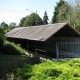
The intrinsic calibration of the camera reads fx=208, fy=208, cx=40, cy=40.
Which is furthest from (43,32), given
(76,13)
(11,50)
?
(76,13)

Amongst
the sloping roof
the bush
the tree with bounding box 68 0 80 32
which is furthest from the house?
the tree with bounding box 68 0 80 32

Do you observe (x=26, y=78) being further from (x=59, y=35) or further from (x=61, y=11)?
(x=61, y=11)

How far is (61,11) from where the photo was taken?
175 ft

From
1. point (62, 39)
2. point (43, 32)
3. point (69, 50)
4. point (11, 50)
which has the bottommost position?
point (11, 50)

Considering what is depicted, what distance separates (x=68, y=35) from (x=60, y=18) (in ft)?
101

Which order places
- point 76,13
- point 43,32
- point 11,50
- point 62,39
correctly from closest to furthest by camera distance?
point 43,32
point 62,39
point 11,50
point 76,13

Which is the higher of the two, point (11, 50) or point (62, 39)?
point (62, 39)

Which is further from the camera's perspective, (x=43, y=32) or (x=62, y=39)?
(x=62, y=39)

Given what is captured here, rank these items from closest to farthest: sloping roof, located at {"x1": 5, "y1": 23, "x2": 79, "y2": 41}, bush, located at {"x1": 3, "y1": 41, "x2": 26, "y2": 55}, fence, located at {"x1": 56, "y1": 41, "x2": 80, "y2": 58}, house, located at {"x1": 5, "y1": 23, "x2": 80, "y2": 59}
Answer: sloping roof, located at {"x1": 5, "y1": 23, "x2": 79, "y2": 41} → fence, located at {"x1": 56, "y1": 41, "x2": 80, "y2": 58} → house, located at {"x1": 5, "y1": 23, "x2": 80, "y2": 59} → bush, located at {"x1": 3, "y1": 41, "x2": 26, "y2": 55}

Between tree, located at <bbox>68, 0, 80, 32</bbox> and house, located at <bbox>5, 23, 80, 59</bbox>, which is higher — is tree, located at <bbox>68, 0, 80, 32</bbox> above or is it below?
above

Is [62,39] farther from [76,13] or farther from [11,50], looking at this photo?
[76,13]

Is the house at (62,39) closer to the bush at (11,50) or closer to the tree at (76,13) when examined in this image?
the bush at (11,50)

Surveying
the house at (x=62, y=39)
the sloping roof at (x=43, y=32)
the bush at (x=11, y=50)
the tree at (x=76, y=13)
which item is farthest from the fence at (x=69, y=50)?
the tree at (x=76, y=13)

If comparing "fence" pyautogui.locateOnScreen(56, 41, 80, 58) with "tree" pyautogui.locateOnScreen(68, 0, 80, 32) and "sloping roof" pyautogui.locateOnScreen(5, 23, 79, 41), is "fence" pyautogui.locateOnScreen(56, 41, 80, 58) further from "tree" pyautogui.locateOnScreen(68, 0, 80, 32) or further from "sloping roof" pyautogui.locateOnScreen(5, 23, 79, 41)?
"tree" pyautogui.locateOnScreen(68, 0, 80, 32)
